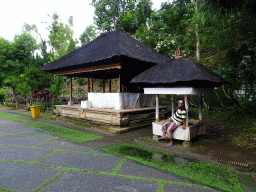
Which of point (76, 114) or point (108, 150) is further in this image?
point (76, 114)

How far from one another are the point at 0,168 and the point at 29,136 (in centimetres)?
319

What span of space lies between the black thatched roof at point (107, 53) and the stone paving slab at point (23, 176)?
4.90 m

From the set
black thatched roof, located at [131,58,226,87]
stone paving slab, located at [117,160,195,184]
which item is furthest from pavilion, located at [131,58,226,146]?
stone paving slab, located at [117,160,195,184]

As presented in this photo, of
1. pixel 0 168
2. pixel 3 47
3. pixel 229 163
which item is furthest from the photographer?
pixel 3 47

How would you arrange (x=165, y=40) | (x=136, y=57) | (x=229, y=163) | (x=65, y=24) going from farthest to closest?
(x=65, y=24) < (x=165, y=40) < (x=136, y=57) < (x=229, y=163)

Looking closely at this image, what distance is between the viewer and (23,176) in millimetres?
3445

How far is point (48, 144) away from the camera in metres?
5.72

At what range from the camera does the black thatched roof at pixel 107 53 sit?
7527 mm

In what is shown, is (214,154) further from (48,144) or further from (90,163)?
(48,144)

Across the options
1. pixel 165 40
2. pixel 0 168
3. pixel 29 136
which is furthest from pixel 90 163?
pixel 165 40

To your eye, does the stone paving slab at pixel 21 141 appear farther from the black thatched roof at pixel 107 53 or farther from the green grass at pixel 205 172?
the black thatched roof at pixel 107 53

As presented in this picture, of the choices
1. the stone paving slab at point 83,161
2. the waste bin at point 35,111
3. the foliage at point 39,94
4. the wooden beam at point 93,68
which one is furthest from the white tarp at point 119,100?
the foliage at point 39,94

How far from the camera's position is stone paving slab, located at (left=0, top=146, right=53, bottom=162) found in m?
4.46

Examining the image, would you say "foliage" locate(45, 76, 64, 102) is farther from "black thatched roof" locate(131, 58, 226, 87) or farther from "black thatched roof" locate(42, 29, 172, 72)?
"black thatched roof" locate(131, 58, 226, 87)
